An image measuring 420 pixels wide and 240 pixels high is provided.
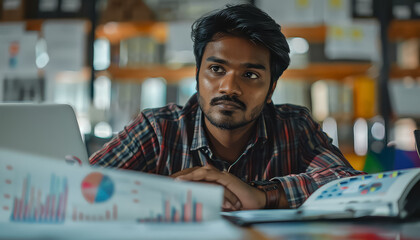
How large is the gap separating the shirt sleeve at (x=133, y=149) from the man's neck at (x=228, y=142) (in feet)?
0.59

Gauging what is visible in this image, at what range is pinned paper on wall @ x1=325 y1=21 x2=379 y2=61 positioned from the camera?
2.66m

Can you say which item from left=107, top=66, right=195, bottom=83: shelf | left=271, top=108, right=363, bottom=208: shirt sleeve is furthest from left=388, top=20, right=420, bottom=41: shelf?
left=271, top=108, right=363, bottom=208: shirt sleeve

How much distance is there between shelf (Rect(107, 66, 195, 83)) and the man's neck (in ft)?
5.02

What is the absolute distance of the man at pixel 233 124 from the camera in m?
1.09

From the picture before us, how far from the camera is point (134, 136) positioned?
3.90 ft

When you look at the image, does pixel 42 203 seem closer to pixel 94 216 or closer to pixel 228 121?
pixel 94 216

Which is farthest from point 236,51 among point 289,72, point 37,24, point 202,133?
point 37,24

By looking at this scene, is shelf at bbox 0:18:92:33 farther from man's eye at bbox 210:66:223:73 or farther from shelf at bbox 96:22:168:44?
man's eye at bbox 210:66:223:73

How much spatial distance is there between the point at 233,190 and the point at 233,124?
39 cm

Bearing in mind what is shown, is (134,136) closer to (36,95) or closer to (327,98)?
(327,98)

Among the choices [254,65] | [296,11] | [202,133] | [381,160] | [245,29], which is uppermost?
[296,11]

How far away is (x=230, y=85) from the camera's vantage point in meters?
1.07

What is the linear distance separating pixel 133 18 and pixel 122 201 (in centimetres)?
255

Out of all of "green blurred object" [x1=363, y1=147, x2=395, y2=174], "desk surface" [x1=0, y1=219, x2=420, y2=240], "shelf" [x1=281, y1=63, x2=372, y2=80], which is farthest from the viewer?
"shelf" [x1=281, y1=63, x2=372, y2=80]
